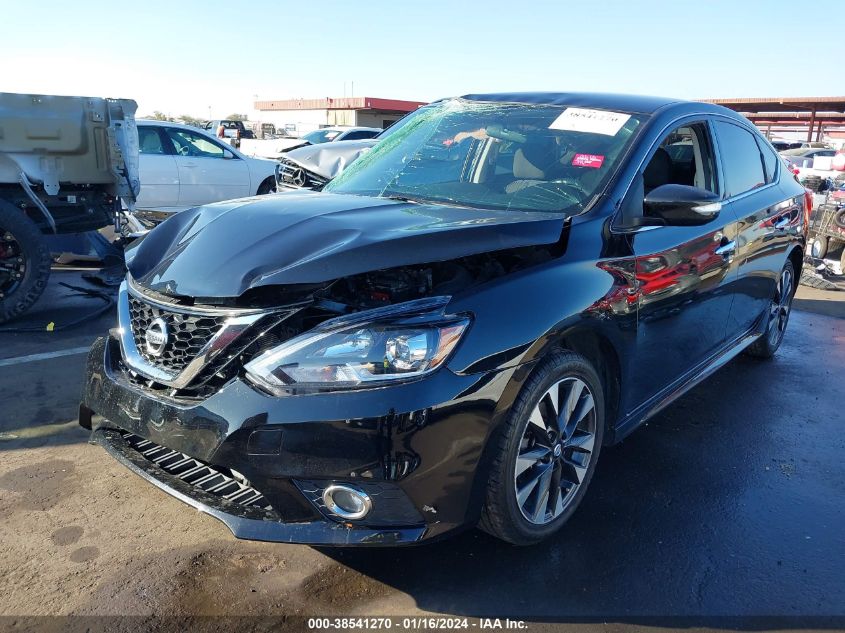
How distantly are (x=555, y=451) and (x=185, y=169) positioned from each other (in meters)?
8.92

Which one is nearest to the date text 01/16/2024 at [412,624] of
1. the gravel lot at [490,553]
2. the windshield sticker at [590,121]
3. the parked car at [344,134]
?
the gravel lot at [490,553]

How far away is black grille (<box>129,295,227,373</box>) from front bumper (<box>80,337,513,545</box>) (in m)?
0.17

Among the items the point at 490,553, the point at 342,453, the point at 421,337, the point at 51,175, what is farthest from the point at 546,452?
the point at 51,175

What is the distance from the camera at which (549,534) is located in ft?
9.24

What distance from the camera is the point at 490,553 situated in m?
2.78

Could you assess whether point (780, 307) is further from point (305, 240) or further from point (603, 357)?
point (305, 240)

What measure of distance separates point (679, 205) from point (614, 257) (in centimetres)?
38

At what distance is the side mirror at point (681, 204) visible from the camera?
3.01 metres

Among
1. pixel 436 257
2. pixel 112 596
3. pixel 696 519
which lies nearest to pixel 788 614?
pixel 696 519

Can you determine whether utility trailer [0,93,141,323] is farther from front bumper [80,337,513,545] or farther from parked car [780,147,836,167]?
parked car [780,147,836,167]

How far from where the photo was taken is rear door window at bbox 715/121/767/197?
407cm

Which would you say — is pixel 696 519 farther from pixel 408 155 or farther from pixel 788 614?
pixel 408 155

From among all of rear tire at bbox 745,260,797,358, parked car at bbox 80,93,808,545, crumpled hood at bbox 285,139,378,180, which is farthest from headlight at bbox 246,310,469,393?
rear tire at bbox 745,260,797,358

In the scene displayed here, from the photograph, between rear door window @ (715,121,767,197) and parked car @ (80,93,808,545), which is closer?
parked car @ (80,93,808,545)
